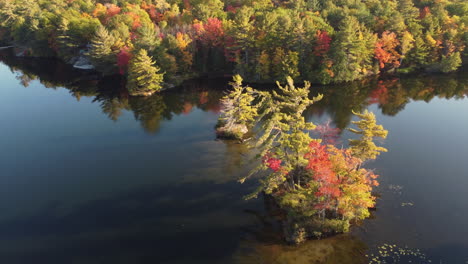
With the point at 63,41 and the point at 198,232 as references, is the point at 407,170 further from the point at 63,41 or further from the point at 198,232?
the point at 63,41

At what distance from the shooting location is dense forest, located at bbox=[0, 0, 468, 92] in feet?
223

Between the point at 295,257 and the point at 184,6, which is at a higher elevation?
the point at 184,6

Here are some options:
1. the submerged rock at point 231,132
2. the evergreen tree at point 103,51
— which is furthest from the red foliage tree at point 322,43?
the evergreen tree at point 103,51

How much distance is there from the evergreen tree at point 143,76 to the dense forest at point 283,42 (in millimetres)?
226

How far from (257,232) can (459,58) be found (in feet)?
246

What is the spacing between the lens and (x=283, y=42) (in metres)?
70.2

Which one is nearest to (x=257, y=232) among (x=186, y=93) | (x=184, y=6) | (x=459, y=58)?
(x=186, y=93)

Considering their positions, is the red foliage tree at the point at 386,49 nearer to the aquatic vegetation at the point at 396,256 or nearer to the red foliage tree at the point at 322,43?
the red foliage tree at the point at 322,43

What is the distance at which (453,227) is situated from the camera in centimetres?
3017

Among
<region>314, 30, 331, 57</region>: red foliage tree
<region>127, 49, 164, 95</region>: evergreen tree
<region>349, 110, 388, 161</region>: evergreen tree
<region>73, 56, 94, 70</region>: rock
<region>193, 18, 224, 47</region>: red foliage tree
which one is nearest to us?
<region>349, 110, 388, 161</region>: evergreen tree

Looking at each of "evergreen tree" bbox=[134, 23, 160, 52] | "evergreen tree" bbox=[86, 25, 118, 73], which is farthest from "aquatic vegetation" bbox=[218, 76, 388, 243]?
"evergreen tree" bbox=[86, 25, 118, 73]

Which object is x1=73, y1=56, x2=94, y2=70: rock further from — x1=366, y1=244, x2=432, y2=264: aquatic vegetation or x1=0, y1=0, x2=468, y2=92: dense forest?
x1=366, y1=244, x2=432, y2=264: aquatic vegetation

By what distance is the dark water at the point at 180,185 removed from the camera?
28.7 m

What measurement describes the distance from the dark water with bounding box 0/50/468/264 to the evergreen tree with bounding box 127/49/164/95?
5254 millimetres
